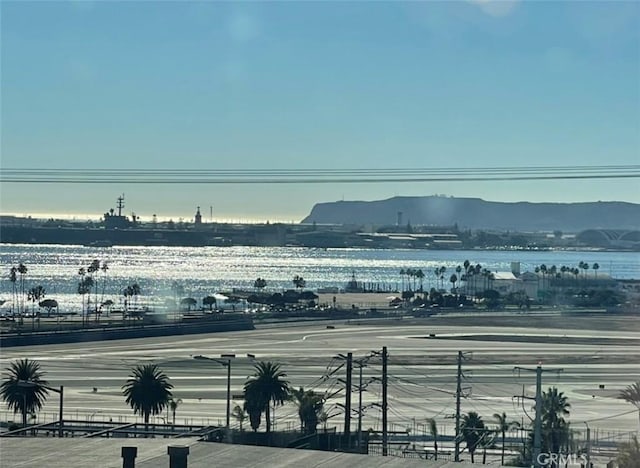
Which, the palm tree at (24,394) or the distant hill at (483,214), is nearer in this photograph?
A: the palm tree at (24,394)

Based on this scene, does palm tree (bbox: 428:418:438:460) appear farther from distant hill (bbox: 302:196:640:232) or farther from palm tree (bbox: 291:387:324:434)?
distant hill (bbox: 302:196:640:232)

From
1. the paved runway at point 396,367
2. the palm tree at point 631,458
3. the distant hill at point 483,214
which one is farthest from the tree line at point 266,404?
the distant hill at point 483,214

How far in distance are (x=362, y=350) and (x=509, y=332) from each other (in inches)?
327

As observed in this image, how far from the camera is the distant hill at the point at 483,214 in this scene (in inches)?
6393

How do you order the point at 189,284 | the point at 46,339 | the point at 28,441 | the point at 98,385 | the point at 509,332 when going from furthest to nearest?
the point at 189,284, the point at 509,332, the point at 46,339, the point at 98,385, the point at 28,441

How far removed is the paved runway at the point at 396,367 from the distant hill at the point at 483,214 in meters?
128

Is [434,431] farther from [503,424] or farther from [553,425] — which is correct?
[553,425]

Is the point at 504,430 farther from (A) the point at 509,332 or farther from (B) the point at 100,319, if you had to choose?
(B) the point at 100,319

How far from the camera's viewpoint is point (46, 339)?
27.5m

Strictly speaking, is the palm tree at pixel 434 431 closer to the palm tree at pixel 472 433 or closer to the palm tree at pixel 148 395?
the palm tree at pixel 472 433

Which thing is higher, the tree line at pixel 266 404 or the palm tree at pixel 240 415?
the tree line at pixel 266 404

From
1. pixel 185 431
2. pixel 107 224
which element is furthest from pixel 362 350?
pixel 107 224

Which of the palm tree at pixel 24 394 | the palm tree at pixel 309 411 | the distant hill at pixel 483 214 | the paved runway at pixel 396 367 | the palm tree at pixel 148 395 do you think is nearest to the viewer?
the palm tree at pixel 309 411

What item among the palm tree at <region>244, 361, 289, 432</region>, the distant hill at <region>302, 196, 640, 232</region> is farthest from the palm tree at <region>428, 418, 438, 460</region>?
the distant hill at <region>302, 196, 640, 232</region>
